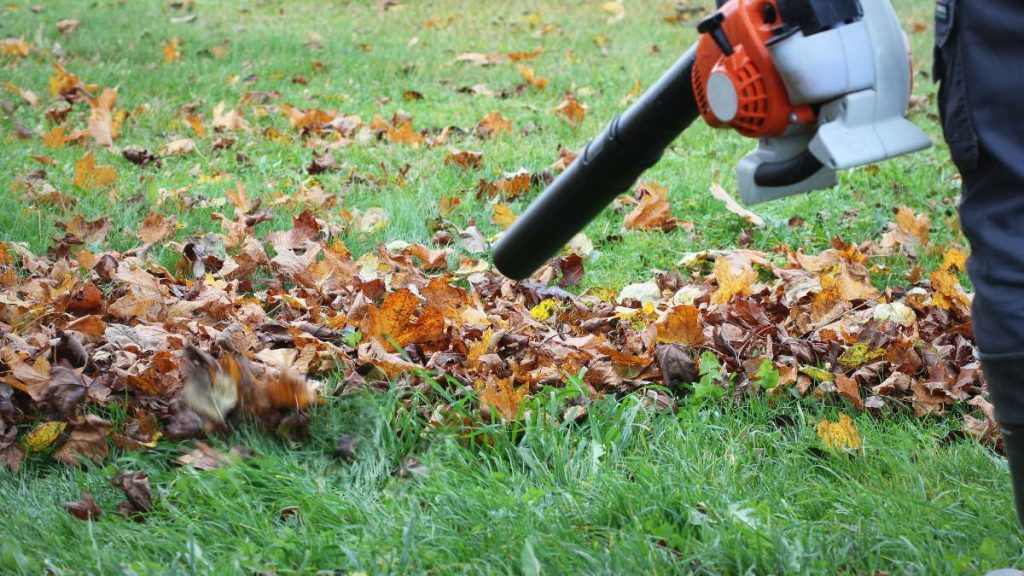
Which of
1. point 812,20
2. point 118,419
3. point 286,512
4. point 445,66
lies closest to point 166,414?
point 118,419

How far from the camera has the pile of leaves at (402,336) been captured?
2131 mm

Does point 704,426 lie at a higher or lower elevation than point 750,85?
lower

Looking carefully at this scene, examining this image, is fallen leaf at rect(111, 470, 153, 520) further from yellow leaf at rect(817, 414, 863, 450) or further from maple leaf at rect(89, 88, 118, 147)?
maple leaf at rect(89, 88, 118, 147)

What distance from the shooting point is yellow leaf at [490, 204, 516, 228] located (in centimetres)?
363

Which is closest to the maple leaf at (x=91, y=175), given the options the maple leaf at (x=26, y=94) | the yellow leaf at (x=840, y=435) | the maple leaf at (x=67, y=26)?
the maple leaf at (x=26, y=94)

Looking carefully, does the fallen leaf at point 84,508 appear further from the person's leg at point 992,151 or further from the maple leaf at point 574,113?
the maple leaf at point 574,113

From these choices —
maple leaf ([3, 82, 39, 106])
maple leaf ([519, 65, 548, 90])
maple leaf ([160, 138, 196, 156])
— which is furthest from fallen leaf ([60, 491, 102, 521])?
maple leaf ([519, 65, 548, 90])

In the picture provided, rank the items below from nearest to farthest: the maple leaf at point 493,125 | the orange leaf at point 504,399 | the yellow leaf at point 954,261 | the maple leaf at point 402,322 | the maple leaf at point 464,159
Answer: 1. the orange leaf at point 504,399
2. the maple leaf at point 402,322
3. the yellow leaf at point 954,261
4. the maple leaf at point 464,159
5. the maple leaf at point 493,125

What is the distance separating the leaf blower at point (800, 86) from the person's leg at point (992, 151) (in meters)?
0.07

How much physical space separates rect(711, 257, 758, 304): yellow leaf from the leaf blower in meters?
1.32

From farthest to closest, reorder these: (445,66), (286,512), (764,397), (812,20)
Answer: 1. (445,66)
2. (764,397)
3. (286,512)
4. (812,20)

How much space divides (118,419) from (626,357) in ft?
3.66

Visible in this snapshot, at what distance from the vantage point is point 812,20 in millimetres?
1312

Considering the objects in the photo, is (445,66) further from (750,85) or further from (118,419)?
(750,85)
